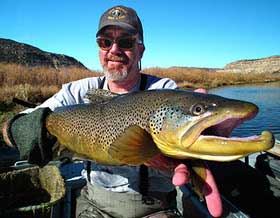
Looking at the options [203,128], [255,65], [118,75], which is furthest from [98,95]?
[255,65]

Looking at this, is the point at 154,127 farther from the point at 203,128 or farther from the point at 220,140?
the point at 220,140

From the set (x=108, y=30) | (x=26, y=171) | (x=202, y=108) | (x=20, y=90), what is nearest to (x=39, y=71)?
(x=20, y=90)

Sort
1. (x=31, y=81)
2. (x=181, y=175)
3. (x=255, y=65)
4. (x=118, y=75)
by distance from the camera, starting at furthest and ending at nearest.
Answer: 1. (x=255, y=65)
2. (x=31, y=81)
3. (x=118, y=75)
4. (x=181, y=175)

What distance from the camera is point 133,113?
2516mm

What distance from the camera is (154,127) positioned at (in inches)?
90.7

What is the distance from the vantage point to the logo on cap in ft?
11.5

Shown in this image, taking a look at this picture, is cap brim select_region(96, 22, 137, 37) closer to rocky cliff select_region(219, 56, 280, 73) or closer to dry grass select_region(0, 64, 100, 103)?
dry grass select_region(0, 64, 100, 103)

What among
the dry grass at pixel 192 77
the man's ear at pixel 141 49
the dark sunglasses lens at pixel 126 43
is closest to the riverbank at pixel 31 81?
the dry grass at pixel 192 77

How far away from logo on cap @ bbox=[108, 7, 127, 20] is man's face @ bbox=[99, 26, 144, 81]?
0.11 m

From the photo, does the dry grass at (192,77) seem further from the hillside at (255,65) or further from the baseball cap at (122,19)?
the hillside at (255,65)

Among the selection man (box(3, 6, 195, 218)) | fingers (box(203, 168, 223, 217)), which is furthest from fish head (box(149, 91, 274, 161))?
man (box(3, 6, 195, 218))

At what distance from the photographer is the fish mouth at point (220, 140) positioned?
5.92 feet

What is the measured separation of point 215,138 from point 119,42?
76.7 inches

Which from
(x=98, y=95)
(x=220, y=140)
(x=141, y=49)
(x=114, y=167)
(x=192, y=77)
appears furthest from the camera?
(x=192, y=77)
